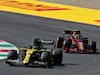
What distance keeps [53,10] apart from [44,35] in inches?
362

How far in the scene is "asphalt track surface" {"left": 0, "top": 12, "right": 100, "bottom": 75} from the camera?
1255cm

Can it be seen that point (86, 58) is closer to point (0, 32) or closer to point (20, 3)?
point (0, 32)

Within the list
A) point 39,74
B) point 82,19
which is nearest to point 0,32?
point 82,19

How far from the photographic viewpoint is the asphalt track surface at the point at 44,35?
41.2 ft

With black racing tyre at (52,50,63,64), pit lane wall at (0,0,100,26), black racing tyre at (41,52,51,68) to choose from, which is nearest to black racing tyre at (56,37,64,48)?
black racing tyre at (52,50,63,64)

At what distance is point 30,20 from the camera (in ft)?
85.6

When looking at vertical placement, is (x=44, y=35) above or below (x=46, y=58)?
above

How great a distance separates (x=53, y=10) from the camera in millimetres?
29922

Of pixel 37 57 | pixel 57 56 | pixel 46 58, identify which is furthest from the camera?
pixel 57 56

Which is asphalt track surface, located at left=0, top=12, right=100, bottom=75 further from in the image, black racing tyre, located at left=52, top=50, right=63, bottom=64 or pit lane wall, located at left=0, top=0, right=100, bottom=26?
pit lane wall, located at left=0, top=0, right=100, bottom=26

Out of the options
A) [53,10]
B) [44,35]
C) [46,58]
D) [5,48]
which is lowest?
[46,58]

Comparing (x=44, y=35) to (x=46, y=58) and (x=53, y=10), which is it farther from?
(x=53, y=10)

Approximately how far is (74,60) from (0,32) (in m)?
8.49

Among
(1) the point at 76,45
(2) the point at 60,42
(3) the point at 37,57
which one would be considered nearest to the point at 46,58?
(3) the point at 37,57
